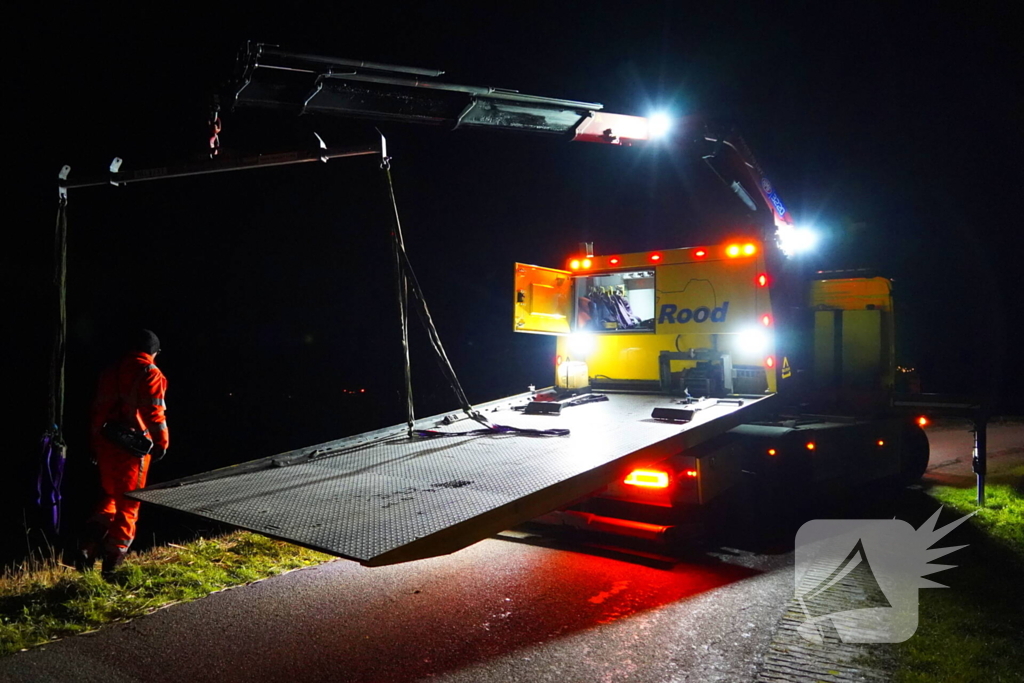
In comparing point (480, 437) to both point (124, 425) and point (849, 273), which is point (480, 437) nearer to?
point (124, 425)

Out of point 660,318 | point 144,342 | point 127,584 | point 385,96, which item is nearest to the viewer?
point 385,96

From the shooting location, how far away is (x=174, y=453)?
19.2m

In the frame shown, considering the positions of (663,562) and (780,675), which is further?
(663,562)

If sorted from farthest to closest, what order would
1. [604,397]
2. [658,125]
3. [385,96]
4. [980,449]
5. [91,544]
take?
[980,449], [604,397], [658,125], [91,544], [385,96]

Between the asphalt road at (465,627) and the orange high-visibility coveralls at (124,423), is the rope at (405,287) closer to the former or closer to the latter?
the asphalt road at (465,627)

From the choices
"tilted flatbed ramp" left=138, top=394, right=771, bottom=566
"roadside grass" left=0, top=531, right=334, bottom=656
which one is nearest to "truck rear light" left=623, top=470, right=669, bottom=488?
"tilted flatbed ramp" left=138, top=394, right=771, bottom=566

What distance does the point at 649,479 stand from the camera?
5492 millimetres

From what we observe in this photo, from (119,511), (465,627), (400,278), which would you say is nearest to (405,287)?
(400,278)

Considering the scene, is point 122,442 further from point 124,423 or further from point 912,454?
point 912,454

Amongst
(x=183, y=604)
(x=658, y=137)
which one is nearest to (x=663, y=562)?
(x=183, y=604)

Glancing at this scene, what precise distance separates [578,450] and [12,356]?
31.6 m

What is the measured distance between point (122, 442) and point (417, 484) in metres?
2.68

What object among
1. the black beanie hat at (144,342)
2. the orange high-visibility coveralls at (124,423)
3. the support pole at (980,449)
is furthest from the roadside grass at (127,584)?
the support pole at (980,449)

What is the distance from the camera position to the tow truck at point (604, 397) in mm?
3479
